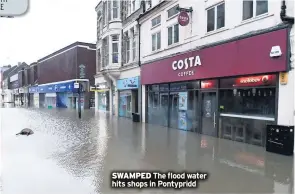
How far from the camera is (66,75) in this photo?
130 ft

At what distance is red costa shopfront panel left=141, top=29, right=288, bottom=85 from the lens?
8253 millimetres

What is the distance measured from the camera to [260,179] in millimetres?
5508

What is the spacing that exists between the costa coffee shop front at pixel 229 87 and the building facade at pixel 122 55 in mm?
4776

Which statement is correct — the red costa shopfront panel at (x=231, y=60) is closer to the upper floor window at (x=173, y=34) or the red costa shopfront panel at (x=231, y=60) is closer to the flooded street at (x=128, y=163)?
the upper floor window at (x=173, y=34)

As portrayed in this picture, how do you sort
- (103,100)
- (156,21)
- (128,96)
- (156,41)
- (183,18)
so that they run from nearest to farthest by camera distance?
(183,18) → (156,21) → (156,41) → (128,96) → (103,100)

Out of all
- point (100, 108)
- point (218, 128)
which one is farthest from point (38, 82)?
point (218, 128)

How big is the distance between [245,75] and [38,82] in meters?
51.4

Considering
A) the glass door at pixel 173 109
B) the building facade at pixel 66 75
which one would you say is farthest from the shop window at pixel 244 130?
the building facade at pixel 66 75

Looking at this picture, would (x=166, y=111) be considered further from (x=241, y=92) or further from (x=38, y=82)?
(x=38, y=82)

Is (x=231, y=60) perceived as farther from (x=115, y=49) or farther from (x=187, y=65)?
(x=115, y=49)

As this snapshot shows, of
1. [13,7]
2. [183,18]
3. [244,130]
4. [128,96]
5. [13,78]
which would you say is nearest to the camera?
[13,7]

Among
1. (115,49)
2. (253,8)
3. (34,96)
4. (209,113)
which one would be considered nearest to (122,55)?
(115,49)

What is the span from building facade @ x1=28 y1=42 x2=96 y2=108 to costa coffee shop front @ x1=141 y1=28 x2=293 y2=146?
18929 millimetres

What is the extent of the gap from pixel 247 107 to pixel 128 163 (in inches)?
216
